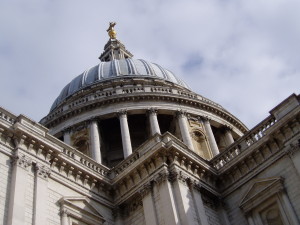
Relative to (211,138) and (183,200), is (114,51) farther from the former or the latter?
(183,200)

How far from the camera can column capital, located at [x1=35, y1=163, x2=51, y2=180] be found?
60.7ft

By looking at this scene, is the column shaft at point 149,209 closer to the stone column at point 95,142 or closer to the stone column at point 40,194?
the stone column at point 40,194

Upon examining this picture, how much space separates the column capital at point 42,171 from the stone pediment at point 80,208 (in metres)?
1.13

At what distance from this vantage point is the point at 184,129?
3369 cm

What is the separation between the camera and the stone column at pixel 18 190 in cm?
1628

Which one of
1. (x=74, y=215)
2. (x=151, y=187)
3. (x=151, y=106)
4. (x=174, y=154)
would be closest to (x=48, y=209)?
(x=74, y=215)

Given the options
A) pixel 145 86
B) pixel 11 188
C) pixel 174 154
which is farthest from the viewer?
pixel 145 86

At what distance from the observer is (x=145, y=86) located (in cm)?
3762

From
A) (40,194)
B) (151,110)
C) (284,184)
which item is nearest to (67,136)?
(151,110)

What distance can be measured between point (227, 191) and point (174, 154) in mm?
3222

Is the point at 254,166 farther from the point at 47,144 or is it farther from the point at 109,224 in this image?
the point at 47,144

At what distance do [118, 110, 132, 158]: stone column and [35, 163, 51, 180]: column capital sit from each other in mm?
12225

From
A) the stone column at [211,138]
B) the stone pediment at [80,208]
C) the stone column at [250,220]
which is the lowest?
the stone column at [250,220]

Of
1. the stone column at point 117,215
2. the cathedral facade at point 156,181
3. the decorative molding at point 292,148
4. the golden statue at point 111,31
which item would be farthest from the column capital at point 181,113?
the golden statue at point 111,31
